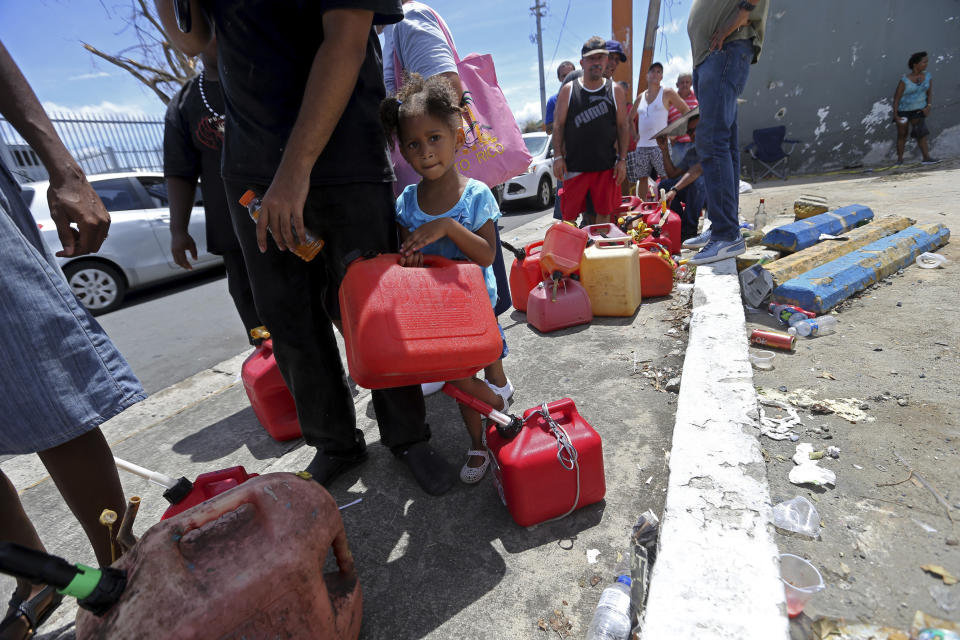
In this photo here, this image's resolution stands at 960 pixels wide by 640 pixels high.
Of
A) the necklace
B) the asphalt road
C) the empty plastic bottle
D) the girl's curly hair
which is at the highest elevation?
the necklace

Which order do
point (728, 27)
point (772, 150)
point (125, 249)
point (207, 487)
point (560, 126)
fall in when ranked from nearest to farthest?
point (207, 487) → point (728, 27) → point (560, 126) → point (125, 249) → point (772, 150)

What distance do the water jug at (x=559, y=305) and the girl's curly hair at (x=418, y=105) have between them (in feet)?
5.78

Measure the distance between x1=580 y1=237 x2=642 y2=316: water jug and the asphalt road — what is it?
6.37 ft

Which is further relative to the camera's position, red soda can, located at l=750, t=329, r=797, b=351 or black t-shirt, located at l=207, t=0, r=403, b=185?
red soda can, located at l=750, t=329, r=797, b=351

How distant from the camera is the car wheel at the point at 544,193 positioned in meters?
10.4

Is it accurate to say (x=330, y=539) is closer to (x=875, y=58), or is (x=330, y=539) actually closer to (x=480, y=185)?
(x=480, y=185)

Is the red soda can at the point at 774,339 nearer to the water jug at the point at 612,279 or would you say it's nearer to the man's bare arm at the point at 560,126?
the water jug at the point at 612,279

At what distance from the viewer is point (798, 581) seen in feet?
4.49

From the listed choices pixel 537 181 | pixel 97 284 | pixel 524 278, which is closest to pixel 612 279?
pixel 524 278

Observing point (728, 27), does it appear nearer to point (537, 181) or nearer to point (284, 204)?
point (284, 204)

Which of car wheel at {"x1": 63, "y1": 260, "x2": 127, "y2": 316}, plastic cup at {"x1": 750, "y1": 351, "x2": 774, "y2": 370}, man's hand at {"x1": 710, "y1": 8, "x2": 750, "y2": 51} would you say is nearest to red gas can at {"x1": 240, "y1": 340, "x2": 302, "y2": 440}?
plastic cup at {"x1": 750, "y1": 351, "x2": 774, "y2": 370}

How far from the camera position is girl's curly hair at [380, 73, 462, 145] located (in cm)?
174

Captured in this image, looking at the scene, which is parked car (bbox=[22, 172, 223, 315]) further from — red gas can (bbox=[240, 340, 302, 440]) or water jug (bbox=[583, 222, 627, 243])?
water jug (bbox=[583, 222, 627, 243])

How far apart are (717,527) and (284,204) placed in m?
1.60
